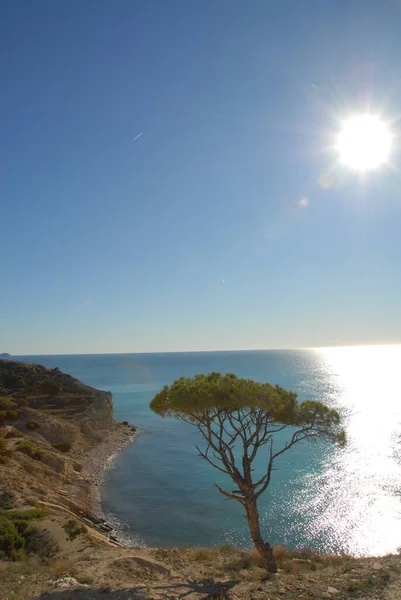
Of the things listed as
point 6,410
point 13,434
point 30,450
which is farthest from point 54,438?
point 30,450

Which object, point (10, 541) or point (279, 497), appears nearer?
point (10, 541)

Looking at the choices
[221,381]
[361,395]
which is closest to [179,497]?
[221,381]

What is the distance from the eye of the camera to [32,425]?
157 ft

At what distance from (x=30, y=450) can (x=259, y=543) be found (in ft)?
102

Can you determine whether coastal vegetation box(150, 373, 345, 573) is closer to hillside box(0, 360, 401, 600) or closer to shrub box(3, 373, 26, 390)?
hillside box(0, 360, 401, 600)

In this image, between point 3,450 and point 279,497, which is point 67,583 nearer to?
point 3,450

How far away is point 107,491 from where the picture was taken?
1580 inches

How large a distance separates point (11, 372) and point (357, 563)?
77461 mm

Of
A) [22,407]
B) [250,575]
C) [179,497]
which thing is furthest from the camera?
[22,407]

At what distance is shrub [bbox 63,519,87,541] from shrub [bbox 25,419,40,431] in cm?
2854

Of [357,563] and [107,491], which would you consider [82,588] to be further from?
[107,491]

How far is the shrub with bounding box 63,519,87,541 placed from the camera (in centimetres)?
2169

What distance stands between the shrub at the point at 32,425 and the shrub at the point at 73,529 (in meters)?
28.5

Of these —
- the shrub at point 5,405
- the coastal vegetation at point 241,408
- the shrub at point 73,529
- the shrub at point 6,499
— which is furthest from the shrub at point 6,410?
the coastal vegetation at point 241,408
